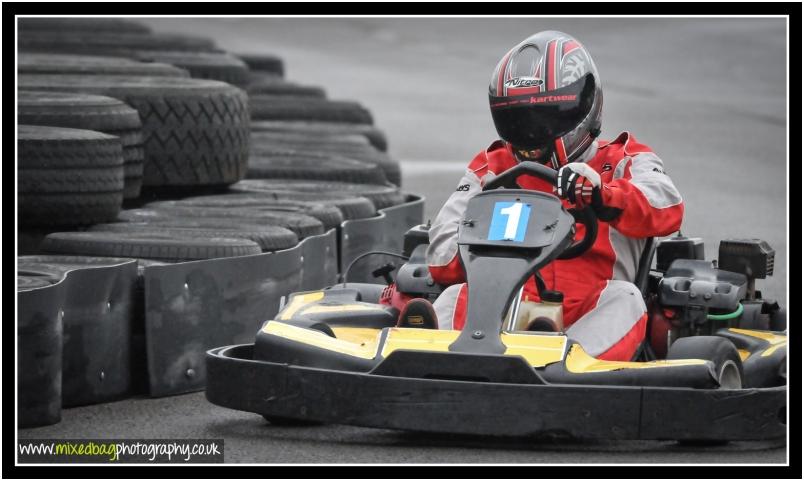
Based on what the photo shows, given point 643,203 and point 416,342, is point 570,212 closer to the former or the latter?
point 643,203

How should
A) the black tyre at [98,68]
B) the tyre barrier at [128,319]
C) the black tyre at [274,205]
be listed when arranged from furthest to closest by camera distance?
the black tyre at [98,68], the black tyre at [274,205], the tyre barrier at [128,319]

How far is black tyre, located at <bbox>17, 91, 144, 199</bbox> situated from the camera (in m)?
7.52

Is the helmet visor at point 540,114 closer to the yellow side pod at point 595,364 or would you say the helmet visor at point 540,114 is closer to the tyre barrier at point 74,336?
the yellow side pod at point 595,364

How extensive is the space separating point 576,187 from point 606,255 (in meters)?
0.37

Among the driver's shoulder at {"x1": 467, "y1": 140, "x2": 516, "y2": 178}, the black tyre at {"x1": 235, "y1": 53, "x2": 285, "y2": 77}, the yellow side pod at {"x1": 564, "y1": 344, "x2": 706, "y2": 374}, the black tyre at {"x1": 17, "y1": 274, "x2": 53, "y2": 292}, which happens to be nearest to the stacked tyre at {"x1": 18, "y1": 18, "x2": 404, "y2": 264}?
the black tyre at {"x1": 17, "y1": 274, "x2": 53, "y2": 292}

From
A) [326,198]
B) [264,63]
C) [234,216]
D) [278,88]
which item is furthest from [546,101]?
[264,63]

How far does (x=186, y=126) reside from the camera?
835cm

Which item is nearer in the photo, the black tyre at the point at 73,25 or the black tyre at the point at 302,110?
the black tyre at the point at 302,110

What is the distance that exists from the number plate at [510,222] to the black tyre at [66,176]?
2.19m

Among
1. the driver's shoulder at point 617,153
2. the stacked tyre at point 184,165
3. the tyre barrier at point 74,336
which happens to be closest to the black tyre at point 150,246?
the stacked tyre at point 184,165

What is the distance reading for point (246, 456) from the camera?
198 inches

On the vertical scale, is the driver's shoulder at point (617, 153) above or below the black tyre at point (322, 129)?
above

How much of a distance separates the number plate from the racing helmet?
47cm

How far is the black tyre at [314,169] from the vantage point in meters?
9.70
